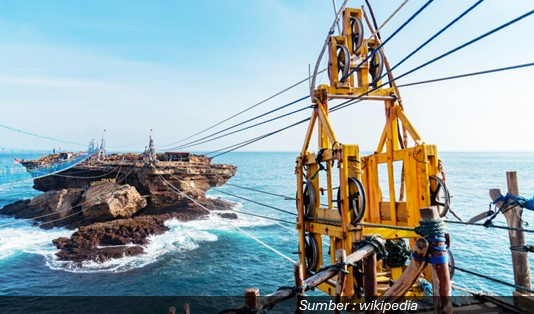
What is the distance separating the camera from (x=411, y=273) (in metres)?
3.89

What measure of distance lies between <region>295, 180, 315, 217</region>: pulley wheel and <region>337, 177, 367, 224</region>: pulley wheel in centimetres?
135

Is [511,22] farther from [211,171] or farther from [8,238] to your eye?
[8,238]

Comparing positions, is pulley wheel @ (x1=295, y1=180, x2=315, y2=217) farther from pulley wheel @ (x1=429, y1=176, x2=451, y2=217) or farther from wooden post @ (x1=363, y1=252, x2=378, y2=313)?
wooden post @ (x1=363, y1=252, x2=378, y2=313)

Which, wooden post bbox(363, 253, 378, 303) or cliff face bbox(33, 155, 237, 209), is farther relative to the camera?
cliff face bbox(33, 155, 237, 209)

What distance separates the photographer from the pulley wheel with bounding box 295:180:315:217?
8562 millimetres

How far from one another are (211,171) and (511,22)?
36157 millimetres

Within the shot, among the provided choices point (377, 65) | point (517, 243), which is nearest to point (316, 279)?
point (517, 243)

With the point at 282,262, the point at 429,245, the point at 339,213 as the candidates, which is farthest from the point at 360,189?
the point at 282,262

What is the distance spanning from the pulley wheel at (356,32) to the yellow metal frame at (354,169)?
13 centimetres

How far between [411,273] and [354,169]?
3589 mm

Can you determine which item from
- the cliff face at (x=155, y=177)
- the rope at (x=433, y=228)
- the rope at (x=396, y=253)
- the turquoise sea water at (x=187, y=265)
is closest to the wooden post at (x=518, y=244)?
the rope at (x=396, y=253)

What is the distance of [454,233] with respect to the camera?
29391mm

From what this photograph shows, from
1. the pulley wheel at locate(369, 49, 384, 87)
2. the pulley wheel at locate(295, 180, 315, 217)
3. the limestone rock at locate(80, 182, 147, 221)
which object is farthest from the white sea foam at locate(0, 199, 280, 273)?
the pulley wheel at locate(369, 49, 384, 87)

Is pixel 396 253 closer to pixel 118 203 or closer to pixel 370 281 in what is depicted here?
pixel 370 281
